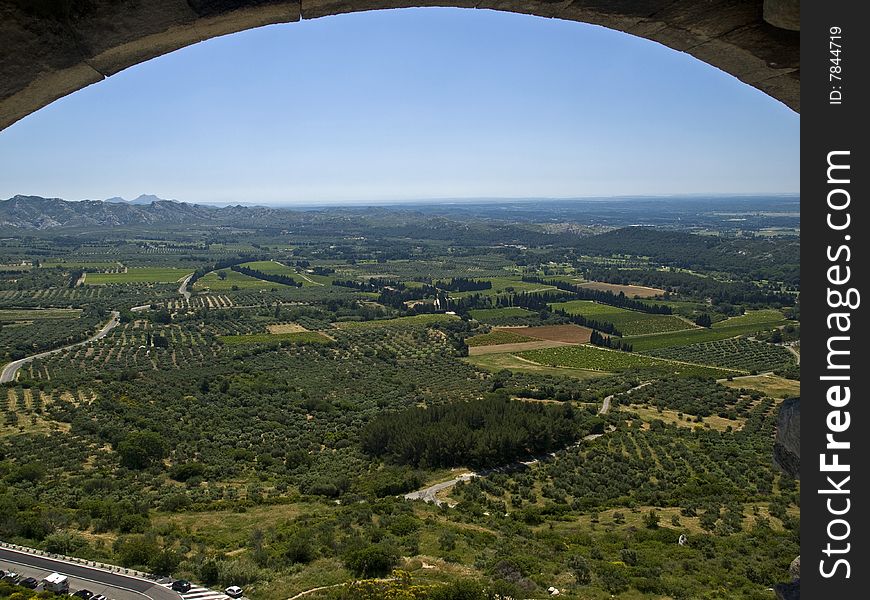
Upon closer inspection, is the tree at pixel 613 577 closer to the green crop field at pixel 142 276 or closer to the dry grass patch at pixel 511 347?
the dry grass patch at pixel 511 347

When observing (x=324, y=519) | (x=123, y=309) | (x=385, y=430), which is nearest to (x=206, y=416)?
(x=385, y=430)

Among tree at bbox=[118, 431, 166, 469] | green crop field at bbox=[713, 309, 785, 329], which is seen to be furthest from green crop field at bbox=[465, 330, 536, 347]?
tree at bbox=[118, 431, 166, 469]

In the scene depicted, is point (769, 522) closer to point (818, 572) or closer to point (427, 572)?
point (427, 572)

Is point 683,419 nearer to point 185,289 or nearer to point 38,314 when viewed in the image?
point 38,314

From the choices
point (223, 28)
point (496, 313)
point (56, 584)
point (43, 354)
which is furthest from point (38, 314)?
point (223, 28)

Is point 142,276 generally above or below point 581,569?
above

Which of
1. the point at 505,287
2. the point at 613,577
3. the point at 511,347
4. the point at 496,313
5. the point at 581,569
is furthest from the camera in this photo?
the point at 505,287
